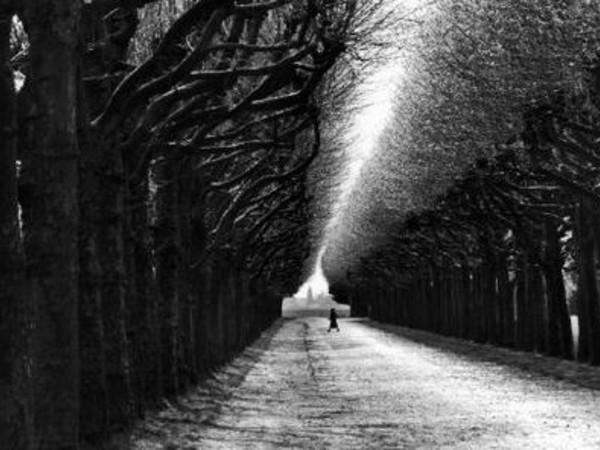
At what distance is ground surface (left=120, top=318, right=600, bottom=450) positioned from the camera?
63.5 feet

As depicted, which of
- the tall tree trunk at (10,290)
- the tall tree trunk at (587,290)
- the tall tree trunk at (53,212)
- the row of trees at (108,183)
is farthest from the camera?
the tall tree trunk at (587,290)

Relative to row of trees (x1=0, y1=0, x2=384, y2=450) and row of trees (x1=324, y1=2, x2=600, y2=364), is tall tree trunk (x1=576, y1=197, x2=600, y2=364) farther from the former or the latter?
row of trees (x1=0, y1=0, x2=384, y2=450)

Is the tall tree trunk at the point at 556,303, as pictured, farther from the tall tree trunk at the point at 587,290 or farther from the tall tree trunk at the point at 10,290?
the tall tree trunk at the point at 10,290

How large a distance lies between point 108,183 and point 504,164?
78.2 ft

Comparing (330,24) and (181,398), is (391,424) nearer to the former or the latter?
(181,398)

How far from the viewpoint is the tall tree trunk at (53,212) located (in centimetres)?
1157

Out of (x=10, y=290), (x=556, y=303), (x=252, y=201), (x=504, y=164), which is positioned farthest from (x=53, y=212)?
(x=556, y=303)

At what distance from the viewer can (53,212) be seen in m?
11.8

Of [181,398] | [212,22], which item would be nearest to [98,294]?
[212,22]

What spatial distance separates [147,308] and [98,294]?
272 inches

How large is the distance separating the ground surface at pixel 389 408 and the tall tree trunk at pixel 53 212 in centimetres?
485

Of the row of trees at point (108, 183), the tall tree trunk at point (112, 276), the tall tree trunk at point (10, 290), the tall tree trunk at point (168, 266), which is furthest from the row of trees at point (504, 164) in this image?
the tall tree trunk at point (10, 290)

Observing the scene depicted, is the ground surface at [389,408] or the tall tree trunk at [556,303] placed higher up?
the tall tree trunk at [556,303]

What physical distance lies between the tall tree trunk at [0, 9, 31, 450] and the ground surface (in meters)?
7.16
